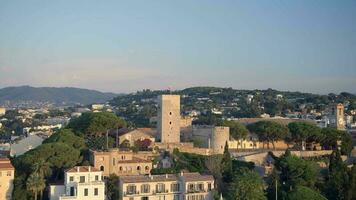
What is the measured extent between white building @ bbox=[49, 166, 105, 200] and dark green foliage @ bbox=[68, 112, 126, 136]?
10850 mm

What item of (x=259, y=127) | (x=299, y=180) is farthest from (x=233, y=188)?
(x=259, y=127)

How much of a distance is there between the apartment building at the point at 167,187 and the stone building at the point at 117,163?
2264 mm

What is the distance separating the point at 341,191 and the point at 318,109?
5869cm

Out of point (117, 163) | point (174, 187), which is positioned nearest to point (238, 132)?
point (117, 163)

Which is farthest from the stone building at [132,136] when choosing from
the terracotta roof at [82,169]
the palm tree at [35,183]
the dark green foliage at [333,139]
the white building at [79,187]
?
the dark green foliage at [333,139]

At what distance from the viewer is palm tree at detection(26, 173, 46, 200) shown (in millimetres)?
30106

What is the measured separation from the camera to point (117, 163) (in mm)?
34344

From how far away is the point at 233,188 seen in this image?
31.0m

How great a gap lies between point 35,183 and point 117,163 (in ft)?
19.5

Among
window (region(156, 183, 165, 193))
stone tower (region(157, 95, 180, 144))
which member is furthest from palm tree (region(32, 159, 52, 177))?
stone tower (region(157, 95, 180, 144))

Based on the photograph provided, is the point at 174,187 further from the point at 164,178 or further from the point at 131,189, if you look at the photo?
the point at 131,189

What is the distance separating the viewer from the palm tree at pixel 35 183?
98.8ft

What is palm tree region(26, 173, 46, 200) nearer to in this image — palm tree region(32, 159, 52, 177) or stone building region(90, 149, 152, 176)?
palm tree region(32, 159, 52, 177)

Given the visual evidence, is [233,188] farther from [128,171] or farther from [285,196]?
[128,171]
